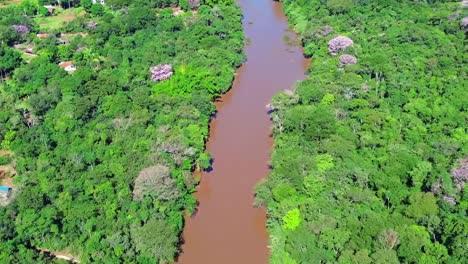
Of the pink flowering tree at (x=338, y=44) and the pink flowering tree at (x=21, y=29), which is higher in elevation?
the pink flowering tree at (x=338, y=44)

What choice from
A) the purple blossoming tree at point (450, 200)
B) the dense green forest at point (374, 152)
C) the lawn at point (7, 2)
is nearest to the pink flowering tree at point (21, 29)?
the lawn at point (7, 2)

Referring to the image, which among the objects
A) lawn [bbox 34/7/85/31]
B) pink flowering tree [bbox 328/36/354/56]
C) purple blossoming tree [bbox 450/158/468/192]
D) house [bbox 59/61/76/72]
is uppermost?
purple blossoming tree [bbox 450/158/468/192]

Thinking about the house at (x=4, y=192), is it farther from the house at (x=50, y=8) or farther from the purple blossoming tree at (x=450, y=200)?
the house at (x=50, y=8)

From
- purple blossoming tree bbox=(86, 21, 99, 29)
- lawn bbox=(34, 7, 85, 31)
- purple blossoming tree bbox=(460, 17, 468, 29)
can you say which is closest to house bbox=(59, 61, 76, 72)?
purple blossoming tree bbox=(86, 21, 99, 29)

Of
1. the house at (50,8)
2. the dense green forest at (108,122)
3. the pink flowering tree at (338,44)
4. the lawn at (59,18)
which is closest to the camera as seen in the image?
the dense green forest at (108,122)

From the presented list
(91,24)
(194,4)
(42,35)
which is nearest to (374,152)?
(91,24)

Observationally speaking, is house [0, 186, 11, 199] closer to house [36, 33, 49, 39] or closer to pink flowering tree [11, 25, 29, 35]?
house [36, 33, 49, 39]

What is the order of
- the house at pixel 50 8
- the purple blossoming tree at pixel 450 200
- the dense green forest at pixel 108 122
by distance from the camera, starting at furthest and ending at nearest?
the house at pixel 50 8 → the purple blossoming tree at pixel 450 200 → the dense green forest at pixel 108 122
